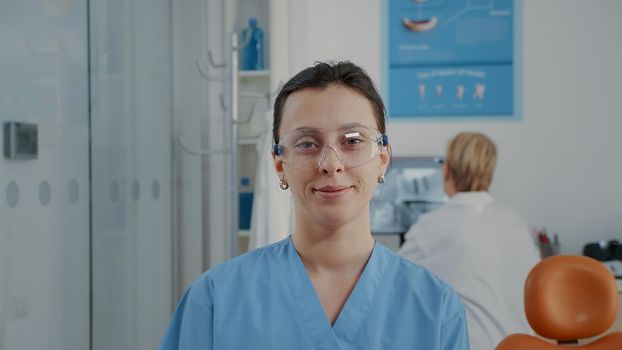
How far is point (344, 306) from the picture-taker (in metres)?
0.94

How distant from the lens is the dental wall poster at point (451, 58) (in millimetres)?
3309

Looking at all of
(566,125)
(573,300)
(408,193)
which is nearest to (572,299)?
(573,300)

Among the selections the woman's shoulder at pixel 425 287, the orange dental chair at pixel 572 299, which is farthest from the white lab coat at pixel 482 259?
the woman's shoulder at pixel 425 287

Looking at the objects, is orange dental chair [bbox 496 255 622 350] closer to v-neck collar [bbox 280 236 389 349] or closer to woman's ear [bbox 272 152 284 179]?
v-neck collar [bbox 280 236 389 349]

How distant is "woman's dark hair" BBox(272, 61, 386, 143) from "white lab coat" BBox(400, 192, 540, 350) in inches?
42.8

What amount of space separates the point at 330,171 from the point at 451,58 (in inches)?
105

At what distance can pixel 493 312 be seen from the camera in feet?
6.35

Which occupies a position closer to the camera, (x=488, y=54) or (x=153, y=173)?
(x=153, y=173)

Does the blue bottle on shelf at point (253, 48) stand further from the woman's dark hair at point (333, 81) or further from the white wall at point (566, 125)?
the woman's dark hair at point (333, 81)

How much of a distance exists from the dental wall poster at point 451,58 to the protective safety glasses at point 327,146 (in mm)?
2535

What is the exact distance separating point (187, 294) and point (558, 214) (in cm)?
271

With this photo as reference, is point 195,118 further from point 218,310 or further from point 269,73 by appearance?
point 218,310

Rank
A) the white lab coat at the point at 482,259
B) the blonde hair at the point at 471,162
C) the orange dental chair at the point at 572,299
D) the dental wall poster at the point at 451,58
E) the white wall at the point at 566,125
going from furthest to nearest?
1. the dental wall poster at the point at 451,58
2. the white wall at the point at 566,125
3. the blonde hair at the point at 471,162
4. the white lab coat at the point at 482,259
5. the orange dental chair at the point at 572,299

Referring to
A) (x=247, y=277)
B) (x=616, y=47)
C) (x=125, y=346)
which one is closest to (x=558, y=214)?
(x=616, y=47)
